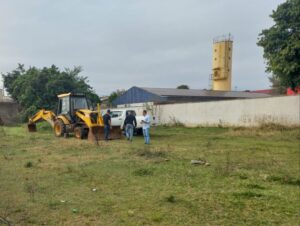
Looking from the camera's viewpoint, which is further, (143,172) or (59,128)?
(59,128)

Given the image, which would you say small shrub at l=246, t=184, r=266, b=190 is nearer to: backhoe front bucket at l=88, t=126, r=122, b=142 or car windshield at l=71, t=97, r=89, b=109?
backhoe front bucket at l=88, t=126, r=122, b=142

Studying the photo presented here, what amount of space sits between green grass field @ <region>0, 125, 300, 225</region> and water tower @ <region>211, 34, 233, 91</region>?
39524mm

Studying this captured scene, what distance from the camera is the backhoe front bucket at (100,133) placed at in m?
19.2

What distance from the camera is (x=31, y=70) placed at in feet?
132

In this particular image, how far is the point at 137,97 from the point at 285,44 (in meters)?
25.8

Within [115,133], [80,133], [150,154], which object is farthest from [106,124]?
[150,154]

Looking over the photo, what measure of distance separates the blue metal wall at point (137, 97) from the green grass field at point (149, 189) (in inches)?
1160

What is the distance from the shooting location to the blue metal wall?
4251 centimetres

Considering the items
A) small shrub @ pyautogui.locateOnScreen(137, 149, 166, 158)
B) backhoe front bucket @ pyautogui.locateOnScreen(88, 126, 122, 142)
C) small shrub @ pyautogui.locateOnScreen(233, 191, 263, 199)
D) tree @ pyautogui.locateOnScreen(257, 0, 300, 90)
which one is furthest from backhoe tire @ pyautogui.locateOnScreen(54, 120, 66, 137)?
small shrub @ pyautogui.locateOnScreen(233, 191, 263, 199)

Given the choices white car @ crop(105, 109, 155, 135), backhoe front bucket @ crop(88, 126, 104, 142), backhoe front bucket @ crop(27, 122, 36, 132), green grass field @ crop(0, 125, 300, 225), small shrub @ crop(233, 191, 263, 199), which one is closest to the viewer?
green grass field @ crop(0, 125, 300, 225)

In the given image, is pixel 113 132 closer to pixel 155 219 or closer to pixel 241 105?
pixel 241 105

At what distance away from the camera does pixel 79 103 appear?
21.8 metres

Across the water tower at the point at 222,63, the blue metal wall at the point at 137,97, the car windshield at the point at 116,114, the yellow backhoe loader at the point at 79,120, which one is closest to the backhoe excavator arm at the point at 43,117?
the yellow backhoe loader at the point at 79,120

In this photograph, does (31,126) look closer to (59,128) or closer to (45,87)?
(59,128)
